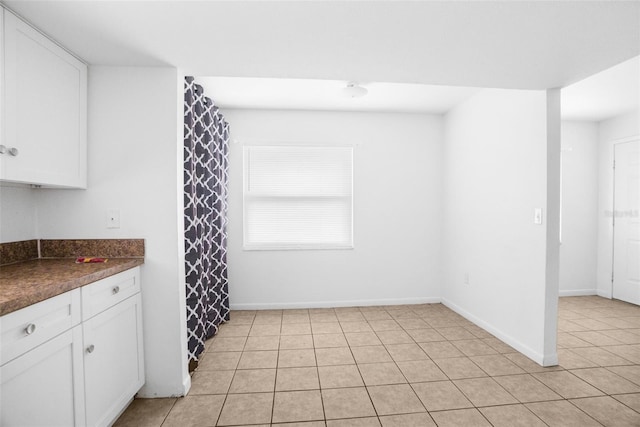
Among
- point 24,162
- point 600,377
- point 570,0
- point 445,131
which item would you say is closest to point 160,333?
point 24,162

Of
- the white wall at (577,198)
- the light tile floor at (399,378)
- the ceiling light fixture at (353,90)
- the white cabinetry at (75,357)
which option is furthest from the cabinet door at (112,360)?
the white wall at (577,198)

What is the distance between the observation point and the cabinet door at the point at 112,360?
4.87 ft

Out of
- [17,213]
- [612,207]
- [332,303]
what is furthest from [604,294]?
[17,213]

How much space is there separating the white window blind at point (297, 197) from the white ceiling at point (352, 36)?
158 cm

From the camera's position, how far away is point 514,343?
8.80 ft

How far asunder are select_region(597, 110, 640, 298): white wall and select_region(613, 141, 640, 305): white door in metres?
0.05

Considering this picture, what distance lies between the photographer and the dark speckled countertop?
1.14m

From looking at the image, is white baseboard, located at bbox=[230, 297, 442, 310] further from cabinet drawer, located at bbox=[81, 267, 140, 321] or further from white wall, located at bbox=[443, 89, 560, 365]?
cabinet drawer, located at bbox=[81, 267, 140, 321]

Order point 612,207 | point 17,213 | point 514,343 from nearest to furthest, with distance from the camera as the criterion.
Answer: point 17,213 < point 514,343 < point 612,207

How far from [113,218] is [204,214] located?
83cm

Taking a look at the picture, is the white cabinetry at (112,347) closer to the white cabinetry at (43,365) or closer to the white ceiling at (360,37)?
the white cabinetry at (43,365)

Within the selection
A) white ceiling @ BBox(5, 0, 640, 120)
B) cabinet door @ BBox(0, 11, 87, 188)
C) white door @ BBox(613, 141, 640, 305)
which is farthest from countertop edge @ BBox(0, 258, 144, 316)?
white door @ BBox(613, 141, 640, 305)

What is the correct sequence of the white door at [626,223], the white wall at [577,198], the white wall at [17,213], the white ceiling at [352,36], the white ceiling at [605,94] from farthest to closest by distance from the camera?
the white wall at [577,198]
the white door at [626,223]
the white ceiling at [605,94]
the white wall at [17,213]
the white ceiling at [352,36]

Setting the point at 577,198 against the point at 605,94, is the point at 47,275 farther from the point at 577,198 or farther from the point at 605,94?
the point at 577,198
